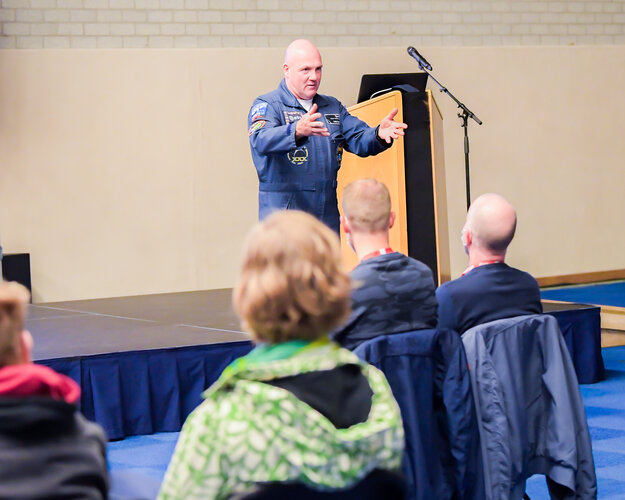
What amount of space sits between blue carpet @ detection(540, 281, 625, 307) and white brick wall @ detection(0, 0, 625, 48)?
2173 millimetres

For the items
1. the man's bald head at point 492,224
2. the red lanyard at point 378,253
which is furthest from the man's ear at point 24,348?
the man's bald head at point 492,224

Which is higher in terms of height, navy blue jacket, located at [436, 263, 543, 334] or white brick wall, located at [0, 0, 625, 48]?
white brick wall, located at [0, 0, 625, 48]

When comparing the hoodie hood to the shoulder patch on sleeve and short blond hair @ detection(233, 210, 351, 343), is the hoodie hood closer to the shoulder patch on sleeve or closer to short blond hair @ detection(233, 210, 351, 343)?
short blond hair @ detection(233, 210, 351, 343)

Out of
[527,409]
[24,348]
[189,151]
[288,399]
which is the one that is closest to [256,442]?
[288,399]

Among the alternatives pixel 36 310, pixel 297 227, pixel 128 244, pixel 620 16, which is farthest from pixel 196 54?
pixel 297 227

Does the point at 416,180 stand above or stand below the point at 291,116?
below

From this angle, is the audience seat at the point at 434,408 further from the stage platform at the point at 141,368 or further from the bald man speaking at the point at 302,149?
the bald man speaking at the point at 302,149

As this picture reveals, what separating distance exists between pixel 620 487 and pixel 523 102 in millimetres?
5353

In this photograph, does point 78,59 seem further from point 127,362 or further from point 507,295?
point 507,295

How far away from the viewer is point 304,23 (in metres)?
6.97

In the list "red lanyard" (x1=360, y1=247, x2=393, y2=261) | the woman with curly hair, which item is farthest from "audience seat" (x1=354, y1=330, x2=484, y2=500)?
the woman with curly hair

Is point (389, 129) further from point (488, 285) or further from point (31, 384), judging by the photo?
point (31, 384)

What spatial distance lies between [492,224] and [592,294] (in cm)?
536

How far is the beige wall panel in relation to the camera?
20.9 feet
